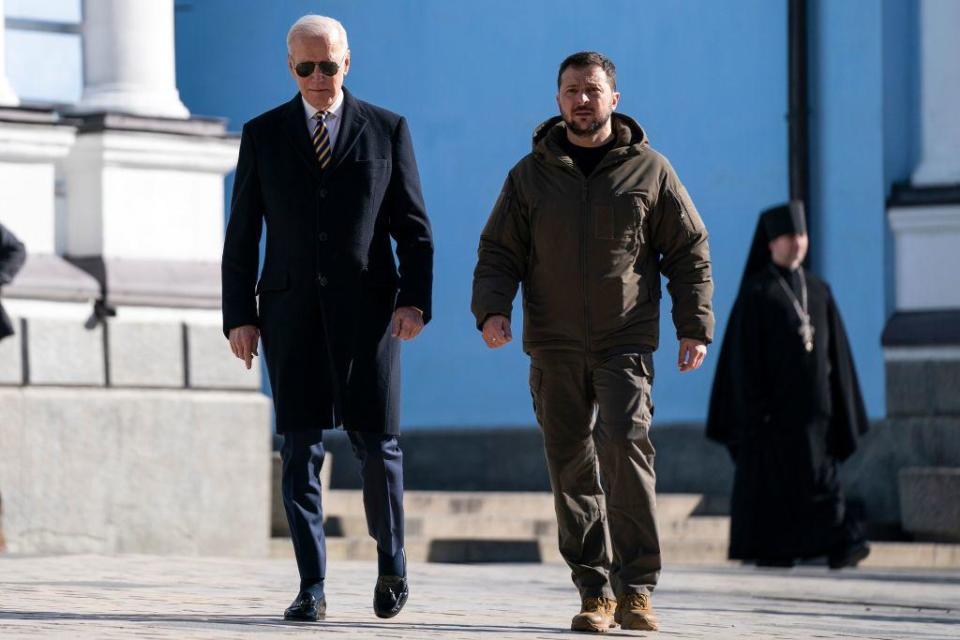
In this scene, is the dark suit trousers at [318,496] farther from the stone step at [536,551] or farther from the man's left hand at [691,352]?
the stone step at [536,551]

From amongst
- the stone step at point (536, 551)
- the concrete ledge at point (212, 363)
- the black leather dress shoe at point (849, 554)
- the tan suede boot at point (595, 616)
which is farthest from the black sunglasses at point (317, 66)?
the black leather dress shoe at point (849, 554)

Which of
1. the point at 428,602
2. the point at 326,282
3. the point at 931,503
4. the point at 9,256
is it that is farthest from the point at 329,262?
the point at 931,503

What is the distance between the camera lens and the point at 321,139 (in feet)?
25.3

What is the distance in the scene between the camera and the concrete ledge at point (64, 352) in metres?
11.8

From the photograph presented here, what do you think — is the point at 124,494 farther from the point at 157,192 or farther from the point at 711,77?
the point at 711,77

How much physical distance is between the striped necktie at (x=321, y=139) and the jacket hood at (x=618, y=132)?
593 mm

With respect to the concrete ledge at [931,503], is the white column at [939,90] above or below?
above

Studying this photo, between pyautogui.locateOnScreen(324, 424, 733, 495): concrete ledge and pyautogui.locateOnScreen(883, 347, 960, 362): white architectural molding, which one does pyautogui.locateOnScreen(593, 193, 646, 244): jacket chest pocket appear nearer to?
pyautogui.locateOnScreen(883, 347, 960, 362): white architectural molding

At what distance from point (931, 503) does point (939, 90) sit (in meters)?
2.56

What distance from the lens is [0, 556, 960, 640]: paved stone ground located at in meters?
7.28

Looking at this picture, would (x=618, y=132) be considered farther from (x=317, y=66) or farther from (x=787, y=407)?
(x=787, y=407)

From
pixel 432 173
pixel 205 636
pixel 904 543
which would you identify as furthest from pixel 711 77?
pixel 205 636

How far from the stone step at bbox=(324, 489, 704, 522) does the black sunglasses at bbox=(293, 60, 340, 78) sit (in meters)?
6.27

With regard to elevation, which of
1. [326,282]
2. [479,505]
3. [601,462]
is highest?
[326,282]
